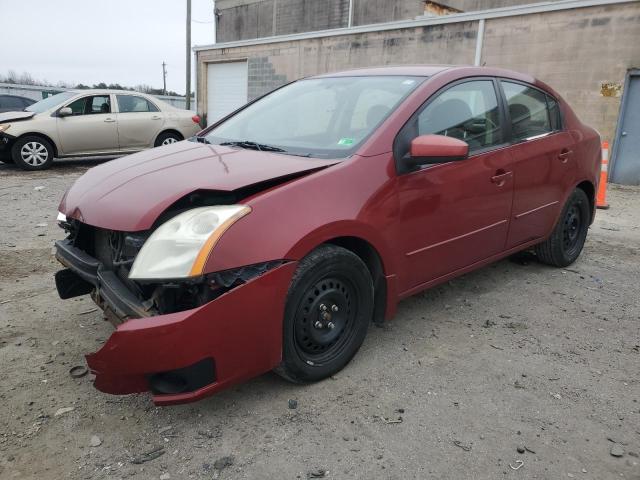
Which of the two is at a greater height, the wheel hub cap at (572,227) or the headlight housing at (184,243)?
the headlight housing at (184,243)

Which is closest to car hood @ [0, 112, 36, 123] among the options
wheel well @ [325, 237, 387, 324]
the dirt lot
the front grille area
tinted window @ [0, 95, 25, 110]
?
tinted window @ [0, 95, 25, 110]

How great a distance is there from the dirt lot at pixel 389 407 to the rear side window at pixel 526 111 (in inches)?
50.7

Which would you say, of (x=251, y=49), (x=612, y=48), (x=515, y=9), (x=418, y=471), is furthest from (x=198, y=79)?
(x=418, y=471)

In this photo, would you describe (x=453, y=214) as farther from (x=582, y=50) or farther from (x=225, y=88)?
(x=225, y=88)

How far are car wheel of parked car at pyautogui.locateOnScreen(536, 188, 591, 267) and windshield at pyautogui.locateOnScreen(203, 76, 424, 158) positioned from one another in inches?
82.9

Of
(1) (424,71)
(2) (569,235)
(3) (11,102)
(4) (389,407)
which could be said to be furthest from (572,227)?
(3) (11,102)

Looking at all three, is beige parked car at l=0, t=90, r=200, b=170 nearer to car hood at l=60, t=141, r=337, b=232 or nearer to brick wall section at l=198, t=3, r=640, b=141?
brick wall section at l=198, t=3, r=640, b=141

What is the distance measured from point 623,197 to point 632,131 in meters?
1.85

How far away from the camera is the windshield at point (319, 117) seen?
2.96 m

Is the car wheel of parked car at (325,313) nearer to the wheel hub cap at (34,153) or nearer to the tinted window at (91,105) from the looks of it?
the wheel hub cap at (34,153)

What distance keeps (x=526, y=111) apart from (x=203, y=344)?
306cm

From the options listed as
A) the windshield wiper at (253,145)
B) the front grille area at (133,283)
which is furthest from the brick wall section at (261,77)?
the front grille area at (133,283)

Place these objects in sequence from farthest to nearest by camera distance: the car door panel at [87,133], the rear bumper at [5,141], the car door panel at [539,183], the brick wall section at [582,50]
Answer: the car door panel at [87,133]
the brick wall section at [582,50]
the rear bumper at [5,141]
the car door panel at [539,183]

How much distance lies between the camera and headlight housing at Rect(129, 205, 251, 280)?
2131 millimetres
